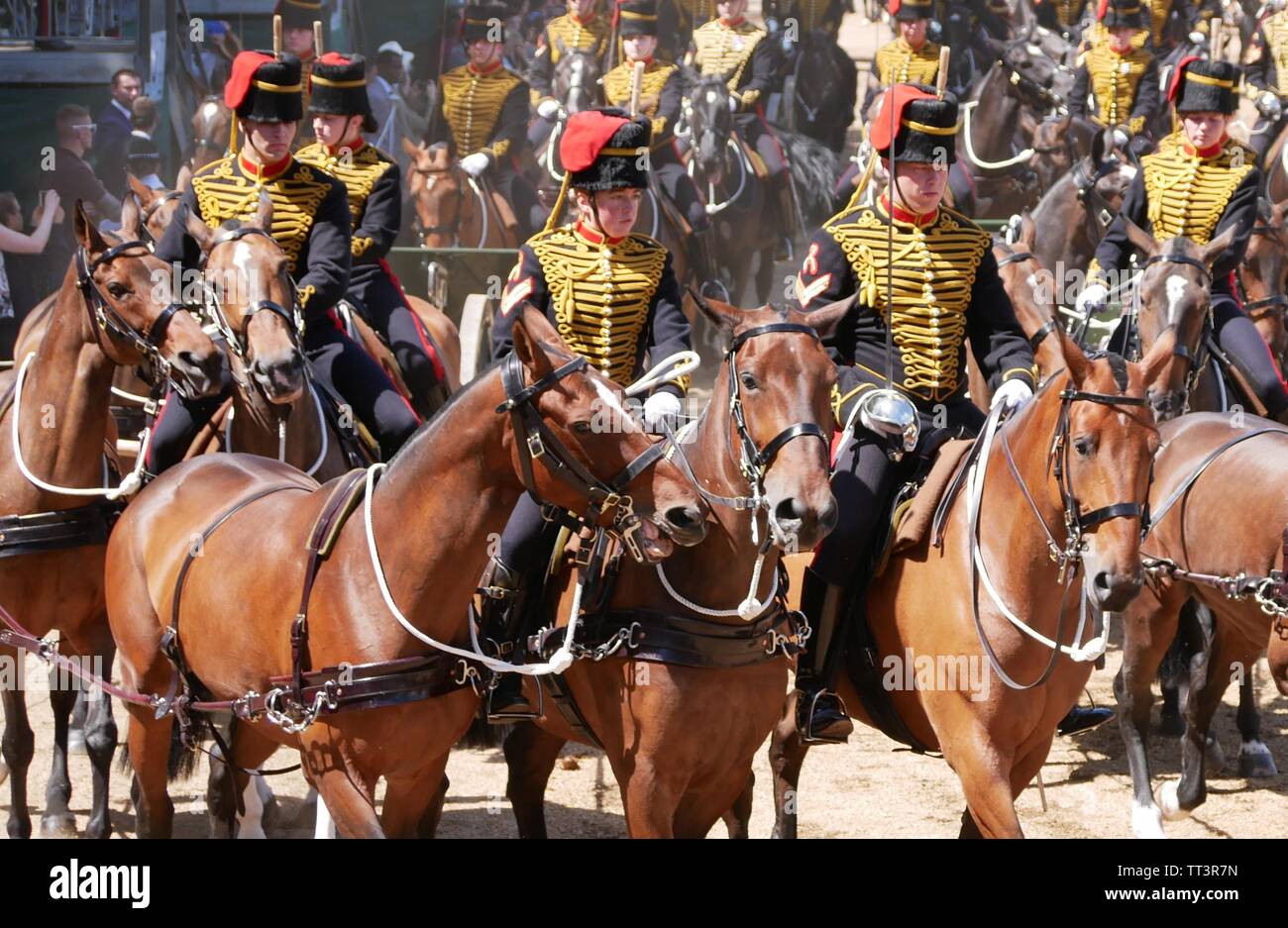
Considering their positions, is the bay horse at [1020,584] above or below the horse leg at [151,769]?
above

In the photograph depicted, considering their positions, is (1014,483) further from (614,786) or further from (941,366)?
(614,786)

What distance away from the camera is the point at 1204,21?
20281mm

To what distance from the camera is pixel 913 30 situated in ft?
53.5

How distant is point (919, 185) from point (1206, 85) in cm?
295

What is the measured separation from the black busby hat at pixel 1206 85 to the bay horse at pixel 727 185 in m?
8.09

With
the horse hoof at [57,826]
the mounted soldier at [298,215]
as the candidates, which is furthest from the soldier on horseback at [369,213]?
the horse hoof at [57,826]

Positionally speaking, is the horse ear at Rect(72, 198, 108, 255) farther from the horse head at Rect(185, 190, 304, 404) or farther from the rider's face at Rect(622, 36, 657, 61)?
the rider's face at Rect(622, 36, 657, 61)

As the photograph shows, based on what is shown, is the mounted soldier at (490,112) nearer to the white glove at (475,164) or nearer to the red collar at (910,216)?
the white glove at (475,164)

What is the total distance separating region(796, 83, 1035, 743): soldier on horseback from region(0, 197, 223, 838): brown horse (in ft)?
7.00

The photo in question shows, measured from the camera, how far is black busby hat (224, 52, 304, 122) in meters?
7.29

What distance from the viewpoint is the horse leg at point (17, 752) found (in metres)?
6.99

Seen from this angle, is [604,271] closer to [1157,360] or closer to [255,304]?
[255,304]

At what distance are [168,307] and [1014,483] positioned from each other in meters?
2.86

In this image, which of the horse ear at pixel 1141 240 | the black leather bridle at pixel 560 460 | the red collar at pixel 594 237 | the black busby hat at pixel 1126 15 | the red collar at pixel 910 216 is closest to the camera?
the black leather bridle at pixel 560 460
